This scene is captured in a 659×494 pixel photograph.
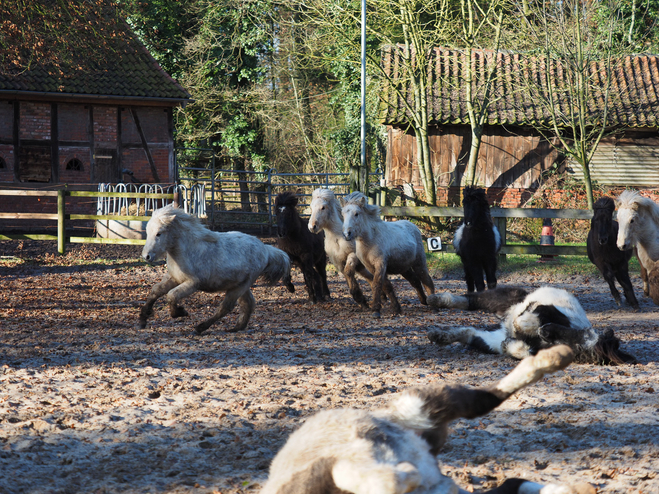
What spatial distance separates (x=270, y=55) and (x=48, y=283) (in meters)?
21.5

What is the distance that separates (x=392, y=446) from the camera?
2.19 metres

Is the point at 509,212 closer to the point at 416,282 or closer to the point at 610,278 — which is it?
the point at 610,278

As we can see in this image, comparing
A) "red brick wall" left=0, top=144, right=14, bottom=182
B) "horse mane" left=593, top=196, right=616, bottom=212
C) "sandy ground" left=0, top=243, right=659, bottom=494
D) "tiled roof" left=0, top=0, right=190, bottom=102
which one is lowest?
"sandy ground" left=0, top=243, right=659, bottom=494

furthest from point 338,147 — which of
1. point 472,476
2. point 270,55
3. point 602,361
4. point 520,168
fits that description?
point 472,476

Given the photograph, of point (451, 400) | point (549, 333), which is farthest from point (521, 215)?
point (451, 400)

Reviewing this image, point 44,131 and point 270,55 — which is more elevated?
point 270,55

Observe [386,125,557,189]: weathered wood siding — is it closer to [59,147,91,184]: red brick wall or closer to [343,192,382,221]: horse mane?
[59,147,91,184]: red brick wall

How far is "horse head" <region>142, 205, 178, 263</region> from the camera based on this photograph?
7.58 m

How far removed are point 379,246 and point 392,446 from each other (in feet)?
23.5

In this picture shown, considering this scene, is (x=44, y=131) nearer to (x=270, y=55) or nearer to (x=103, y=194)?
(x=103, y=194)

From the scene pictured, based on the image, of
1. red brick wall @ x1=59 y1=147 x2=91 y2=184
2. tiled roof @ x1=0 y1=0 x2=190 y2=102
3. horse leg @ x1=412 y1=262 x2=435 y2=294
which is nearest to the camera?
horse leg @ x1=412 y1=262 x2=435 y2=294

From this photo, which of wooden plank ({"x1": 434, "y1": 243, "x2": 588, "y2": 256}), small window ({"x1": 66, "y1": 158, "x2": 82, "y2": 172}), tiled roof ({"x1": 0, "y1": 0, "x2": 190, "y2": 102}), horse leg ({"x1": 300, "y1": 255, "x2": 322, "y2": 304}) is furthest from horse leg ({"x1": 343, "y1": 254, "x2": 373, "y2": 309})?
small window ({"x1": 66, "y1": 158, "x2": 82, "y2": 172})

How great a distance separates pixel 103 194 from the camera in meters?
16.3

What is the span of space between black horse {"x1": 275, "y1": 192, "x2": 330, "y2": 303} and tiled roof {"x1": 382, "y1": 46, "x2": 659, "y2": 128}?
37.4 ft
